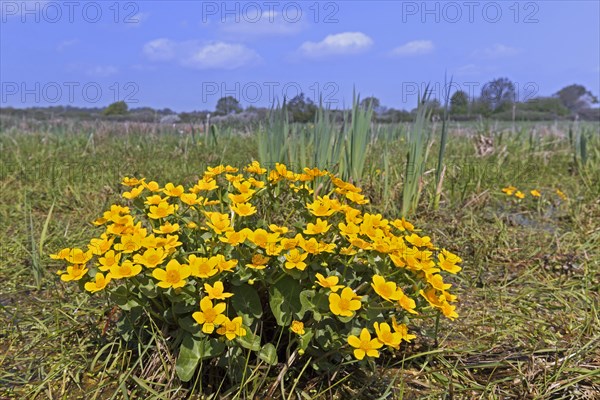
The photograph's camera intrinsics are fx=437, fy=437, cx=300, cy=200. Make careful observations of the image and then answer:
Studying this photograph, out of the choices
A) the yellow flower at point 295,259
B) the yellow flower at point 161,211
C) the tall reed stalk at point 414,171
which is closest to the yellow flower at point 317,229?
the yellow flower at point 295,259

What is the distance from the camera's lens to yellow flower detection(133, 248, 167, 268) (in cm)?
119

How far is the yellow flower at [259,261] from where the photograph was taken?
1228 mm

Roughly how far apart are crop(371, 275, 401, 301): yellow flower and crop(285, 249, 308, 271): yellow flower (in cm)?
20

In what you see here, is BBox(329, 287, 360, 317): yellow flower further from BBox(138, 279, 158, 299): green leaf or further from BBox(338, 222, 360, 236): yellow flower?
BBox(138, 279, 158, 299): green leaf

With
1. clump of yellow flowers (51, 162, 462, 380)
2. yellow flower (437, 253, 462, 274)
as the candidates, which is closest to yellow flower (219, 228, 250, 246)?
clump of yellow flowers (51, 162, 462, 380)

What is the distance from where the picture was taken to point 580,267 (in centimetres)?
229

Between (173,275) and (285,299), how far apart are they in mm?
337

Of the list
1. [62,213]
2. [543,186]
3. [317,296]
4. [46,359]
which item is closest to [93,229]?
[62,213]

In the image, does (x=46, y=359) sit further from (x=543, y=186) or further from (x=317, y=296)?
(x=543, y=186)

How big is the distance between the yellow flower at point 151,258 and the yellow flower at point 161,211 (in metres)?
0.21

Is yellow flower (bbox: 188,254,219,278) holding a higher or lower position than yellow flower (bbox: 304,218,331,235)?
lower

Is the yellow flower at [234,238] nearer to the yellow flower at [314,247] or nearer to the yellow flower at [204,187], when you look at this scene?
the yellow flower at [314,247]

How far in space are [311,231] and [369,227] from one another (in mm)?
182

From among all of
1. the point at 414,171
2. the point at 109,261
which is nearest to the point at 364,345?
the point at 109,261
